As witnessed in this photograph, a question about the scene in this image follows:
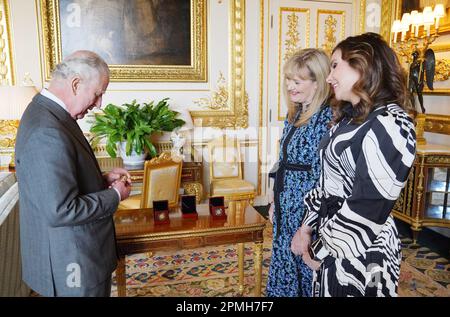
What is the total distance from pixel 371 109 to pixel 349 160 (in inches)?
7.4

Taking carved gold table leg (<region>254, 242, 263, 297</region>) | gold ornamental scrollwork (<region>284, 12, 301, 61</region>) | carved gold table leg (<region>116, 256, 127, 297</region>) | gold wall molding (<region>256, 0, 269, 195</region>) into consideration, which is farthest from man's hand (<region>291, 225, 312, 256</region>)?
gold ornamental scrollwork (<region>284, 12, 301, 61</region>)

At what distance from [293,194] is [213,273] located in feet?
4.79

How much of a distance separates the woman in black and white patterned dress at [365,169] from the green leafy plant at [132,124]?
274 centimetres

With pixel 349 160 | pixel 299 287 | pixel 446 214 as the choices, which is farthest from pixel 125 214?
pixel 446 214

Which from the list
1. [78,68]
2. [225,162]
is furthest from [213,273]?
[78,68]

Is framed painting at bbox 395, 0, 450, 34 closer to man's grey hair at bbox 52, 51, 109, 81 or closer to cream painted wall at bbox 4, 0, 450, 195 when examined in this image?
cream painted wall at bbox 4, 0, 450, 195

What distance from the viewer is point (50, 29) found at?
4023 millimetres

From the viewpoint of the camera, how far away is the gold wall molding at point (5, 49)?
392 centimetres

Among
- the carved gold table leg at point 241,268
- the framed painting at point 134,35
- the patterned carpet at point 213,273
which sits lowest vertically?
the patterned carpet at point 213,273

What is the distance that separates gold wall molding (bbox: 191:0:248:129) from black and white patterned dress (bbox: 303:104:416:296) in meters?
3.24

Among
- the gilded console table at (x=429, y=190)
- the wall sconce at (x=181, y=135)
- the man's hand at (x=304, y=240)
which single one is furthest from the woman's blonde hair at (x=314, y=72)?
the wall sconce at (x=181, y=135)

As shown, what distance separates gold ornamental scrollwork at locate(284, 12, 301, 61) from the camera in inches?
186

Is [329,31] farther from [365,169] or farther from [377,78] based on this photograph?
[365,169]

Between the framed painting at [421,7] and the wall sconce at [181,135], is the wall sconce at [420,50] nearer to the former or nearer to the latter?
the framed painting at [421,7]
